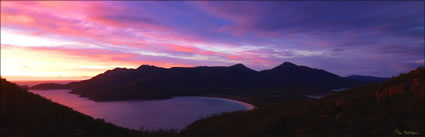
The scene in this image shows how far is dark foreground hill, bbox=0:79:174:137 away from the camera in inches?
556

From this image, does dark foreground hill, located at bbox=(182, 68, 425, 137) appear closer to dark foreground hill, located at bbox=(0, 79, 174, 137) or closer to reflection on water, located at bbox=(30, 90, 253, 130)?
dark foreground hill, located at bbox=(0, 79, 174, 137)

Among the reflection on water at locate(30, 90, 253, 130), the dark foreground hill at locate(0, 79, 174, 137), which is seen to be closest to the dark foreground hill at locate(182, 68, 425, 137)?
the dark foreground hill at locate(0, 79, 174, 137)

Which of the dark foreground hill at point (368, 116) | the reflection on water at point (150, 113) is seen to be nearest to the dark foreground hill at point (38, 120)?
the dark foreground hill at point (368, 116)

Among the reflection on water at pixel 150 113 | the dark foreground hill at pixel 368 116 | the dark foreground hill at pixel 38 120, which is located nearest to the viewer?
the dark foreground hill at pixel 38 120

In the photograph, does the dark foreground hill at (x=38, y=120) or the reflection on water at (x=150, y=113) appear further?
the reflection on water at (x=150, y=113)

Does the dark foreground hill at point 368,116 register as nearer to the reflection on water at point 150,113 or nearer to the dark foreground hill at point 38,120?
the dark foreground hill at point 38,120

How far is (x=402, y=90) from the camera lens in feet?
64.1

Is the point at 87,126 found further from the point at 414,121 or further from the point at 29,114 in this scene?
the point at 414,121

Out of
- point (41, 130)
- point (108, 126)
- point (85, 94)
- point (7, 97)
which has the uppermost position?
point (7, 97)

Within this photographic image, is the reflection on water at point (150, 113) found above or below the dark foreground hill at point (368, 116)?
below

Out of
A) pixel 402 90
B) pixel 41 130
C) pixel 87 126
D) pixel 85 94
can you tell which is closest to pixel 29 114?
pixel 41 130

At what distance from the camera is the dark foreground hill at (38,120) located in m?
14.1

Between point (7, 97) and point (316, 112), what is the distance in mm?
25306

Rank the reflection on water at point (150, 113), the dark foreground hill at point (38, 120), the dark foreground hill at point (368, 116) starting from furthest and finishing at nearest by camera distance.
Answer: the reflection on water at point (150, 113) < the dark foreground hill at point (368, 116) < the dark foreground hill at point (38, 120)
